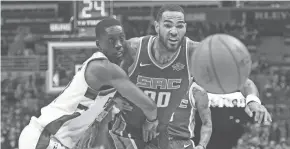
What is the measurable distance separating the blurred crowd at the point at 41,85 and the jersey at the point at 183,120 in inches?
238

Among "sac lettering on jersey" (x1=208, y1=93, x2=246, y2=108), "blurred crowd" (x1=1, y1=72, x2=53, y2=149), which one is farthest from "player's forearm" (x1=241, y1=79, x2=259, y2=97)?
"blurred crowd" (x1=1, y1=72, x2=53, y2=149)

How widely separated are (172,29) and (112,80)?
0.87 metres

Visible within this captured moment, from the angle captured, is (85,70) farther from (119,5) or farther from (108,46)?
(119,5)

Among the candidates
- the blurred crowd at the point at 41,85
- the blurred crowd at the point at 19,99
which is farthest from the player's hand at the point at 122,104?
the blurred crowd at the point at 19,99

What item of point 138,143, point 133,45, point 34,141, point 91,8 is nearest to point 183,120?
point 138,143

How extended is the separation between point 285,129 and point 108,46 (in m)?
10.1

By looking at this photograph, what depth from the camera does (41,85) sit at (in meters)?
17.7

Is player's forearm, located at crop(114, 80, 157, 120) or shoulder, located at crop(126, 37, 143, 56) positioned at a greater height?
shoulder, located at crop(126, 37, 143, 56)

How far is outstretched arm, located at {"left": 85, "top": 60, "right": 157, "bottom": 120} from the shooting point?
5.12 m

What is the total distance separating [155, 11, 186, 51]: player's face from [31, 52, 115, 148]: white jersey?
75 cm

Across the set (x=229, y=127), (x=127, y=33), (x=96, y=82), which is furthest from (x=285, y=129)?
(x=96, y=82)

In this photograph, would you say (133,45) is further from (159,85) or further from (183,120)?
(183,120)

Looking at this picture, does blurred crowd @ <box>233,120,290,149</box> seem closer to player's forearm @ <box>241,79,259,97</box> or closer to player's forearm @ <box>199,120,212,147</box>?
player's forearm @ <box>199,120,212,147</box>

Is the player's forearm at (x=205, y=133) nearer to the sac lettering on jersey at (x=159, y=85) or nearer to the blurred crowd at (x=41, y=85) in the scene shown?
the sac lettering on jersey at (x=159, y=85)
